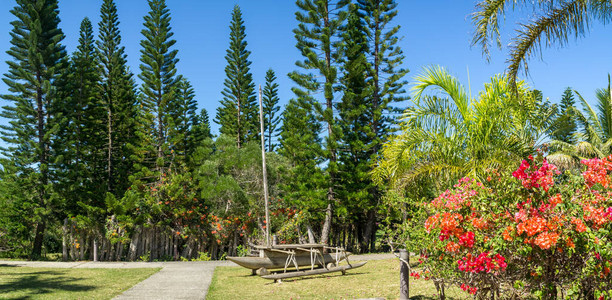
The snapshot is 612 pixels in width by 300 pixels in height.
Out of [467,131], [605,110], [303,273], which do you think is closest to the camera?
[467,131]

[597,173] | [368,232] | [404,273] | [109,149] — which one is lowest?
[404,273]

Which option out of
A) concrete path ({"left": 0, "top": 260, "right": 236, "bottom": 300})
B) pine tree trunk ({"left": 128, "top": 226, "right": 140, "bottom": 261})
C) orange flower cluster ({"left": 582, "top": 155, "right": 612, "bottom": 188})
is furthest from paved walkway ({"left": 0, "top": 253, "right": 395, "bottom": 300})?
orange flower cluster ({"left": 582, "top": 155, "right": 612, "bottom": 188})

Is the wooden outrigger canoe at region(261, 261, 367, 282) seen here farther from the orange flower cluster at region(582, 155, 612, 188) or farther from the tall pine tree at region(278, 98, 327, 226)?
the orange flower cluster at region(582, 155, 612, 188)

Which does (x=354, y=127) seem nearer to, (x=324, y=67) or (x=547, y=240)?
(x=324, y=67)

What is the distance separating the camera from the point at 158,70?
51.9 ft

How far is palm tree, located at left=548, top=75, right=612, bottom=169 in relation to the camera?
10984mm

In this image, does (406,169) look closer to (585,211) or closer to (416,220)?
(416,220)

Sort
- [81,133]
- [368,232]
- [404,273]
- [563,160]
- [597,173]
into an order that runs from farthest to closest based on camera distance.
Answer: [368,232] < [81,133] < [563,160] < [404,273] < [597,173]

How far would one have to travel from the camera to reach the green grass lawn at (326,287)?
6340 mm

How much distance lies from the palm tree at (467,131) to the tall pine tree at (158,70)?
1084cm

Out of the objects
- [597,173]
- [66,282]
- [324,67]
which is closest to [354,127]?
[324,67]

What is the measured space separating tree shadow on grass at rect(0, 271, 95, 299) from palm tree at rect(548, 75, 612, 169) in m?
11.6

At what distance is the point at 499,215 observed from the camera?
3.51 metres

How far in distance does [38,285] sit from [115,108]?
10642 mm
